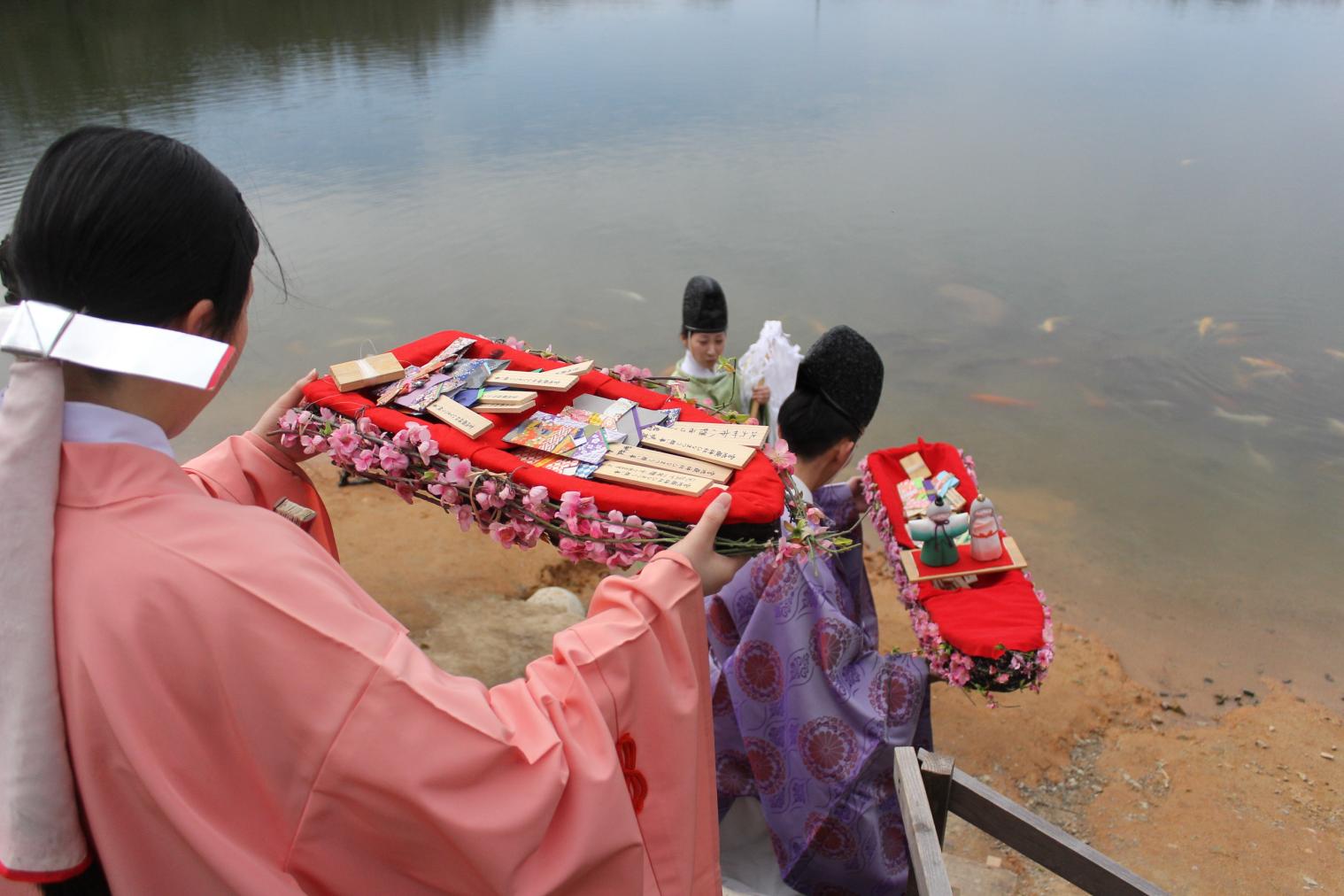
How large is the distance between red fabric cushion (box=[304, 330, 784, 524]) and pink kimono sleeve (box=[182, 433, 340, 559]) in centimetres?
20

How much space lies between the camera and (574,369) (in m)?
2.65

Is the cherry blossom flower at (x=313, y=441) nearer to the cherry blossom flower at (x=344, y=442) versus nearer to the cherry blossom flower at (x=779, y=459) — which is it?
the cherry blossom flower at (x=344, y=442)

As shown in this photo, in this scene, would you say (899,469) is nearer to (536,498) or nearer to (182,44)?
(536,498)

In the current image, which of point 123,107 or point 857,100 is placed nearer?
point 123,107

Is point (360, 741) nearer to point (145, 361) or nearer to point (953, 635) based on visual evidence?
point (145, 361)

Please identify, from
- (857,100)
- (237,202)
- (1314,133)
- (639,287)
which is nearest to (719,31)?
(857,100)

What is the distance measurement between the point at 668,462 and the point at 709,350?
117 inches

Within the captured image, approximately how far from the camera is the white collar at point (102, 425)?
54.5 inches

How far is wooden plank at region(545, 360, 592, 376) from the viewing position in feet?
8.57

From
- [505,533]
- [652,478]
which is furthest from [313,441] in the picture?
[652,478]

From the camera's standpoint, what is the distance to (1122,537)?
6.95m

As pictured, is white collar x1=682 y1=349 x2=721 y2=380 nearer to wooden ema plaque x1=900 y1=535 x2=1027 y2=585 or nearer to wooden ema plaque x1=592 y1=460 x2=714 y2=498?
wooden ema plaque x1=900 y1=535 x2=1027 y2=585

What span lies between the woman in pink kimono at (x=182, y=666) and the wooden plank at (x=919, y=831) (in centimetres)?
115

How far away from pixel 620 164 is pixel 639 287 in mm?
4700
